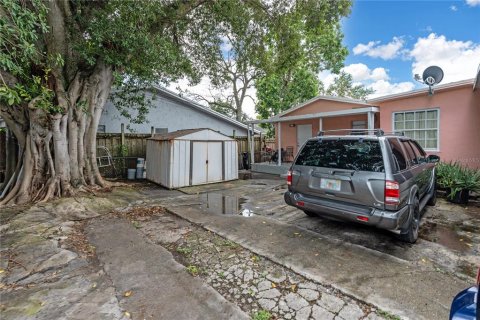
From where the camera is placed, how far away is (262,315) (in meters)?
2.28

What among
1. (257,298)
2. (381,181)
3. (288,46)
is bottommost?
(257,298)

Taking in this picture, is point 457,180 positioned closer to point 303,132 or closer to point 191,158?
point 191,158

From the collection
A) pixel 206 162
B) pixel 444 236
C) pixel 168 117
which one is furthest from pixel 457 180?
pixel 168 117

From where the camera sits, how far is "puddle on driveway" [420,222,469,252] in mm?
3787

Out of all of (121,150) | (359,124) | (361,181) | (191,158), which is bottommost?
(361,181)

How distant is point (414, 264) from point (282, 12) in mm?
9839

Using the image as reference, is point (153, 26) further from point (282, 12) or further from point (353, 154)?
point (353, 154)

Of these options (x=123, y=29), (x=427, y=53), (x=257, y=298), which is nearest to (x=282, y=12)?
(x=123, y=29)

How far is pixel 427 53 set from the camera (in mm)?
12680

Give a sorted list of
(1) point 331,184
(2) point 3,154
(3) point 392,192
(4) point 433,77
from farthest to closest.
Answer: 1. (2) point 3,154
2. (4) point 433,77
3. (1) point 331,184
4. (3) point 392,192

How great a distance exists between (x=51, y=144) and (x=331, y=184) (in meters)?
7.31

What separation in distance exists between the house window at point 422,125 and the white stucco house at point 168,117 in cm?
780

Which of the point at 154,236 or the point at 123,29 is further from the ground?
the point at 123,29

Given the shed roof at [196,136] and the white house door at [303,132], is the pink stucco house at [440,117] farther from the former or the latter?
the shed roof at [196,136]
